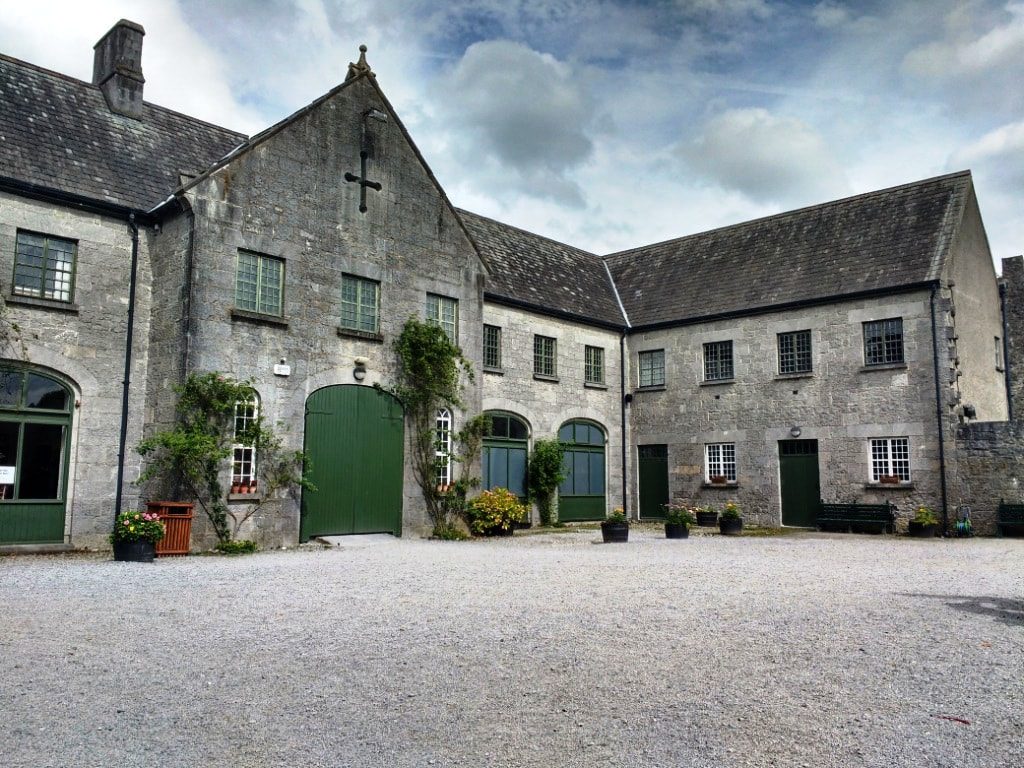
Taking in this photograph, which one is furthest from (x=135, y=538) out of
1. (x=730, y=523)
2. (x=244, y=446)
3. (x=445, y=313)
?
(x=730, y=523)

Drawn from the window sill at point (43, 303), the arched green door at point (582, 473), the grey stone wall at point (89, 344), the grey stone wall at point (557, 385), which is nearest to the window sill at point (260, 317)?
the grey stone wall at point (89, 344)

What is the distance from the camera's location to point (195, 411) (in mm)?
15492

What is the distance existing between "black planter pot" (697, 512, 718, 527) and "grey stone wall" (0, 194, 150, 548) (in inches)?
580

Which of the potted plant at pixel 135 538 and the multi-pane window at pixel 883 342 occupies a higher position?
the multi-pane window at pixel 883 342

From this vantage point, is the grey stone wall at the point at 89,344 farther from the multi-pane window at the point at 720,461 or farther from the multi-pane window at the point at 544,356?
the multi-pane window at the point at 720,461

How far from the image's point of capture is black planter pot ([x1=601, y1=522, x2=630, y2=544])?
18703 millimetres

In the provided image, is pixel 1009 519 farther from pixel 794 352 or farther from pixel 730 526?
pixel 794 352

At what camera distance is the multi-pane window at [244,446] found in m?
16.1

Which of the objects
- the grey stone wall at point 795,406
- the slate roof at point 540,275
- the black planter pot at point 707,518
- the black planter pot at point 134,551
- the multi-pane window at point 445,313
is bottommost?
the black planter pot at point 134,551

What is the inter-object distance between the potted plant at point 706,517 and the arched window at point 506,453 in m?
4.99

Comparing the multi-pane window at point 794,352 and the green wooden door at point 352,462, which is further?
the multi-pane window at point 794,352

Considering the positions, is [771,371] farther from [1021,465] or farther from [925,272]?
[1021,465]

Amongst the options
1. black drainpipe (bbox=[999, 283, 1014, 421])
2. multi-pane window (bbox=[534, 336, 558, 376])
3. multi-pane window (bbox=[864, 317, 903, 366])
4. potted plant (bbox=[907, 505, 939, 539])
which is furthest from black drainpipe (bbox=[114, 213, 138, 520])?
black drainpipe (bbox=[999, 283, 1014, 421])

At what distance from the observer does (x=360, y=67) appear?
758 inches
